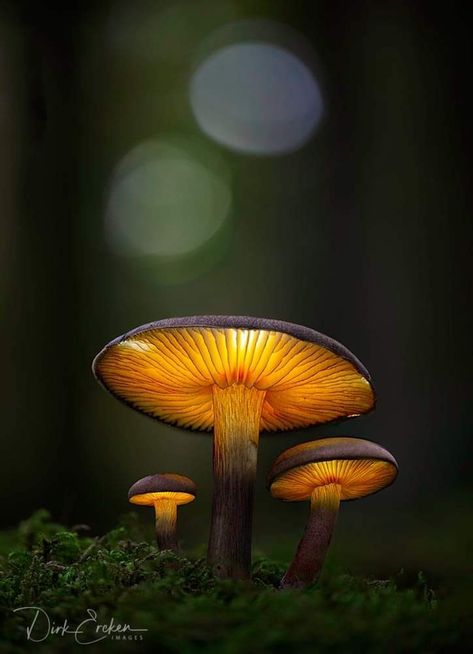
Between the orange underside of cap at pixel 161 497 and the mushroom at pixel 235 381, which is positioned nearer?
the mushroom at pixel 235 381

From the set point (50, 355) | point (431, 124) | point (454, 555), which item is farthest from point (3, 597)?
point (431, 124)

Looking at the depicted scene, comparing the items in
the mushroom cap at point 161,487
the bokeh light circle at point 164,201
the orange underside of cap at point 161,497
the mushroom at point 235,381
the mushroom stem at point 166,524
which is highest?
the bokeh light circle at point 164,201

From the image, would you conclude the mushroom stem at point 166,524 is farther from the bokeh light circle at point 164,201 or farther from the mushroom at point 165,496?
the bokeh light circle at point 164,201

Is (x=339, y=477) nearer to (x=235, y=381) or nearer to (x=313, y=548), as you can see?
(x=313, y=548)

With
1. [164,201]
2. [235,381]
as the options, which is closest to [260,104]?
[164,201]

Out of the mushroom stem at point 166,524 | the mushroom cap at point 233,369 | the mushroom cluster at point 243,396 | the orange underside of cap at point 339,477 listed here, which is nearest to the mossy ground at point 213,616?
the mushroom cluster at point 243,396

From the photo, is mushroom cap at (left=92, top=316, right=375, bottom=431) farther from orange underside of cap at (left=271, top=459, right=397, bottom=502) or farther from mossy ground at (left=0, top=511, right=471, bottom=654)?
mossy ground at (left=0, top=511, right=471, bottom=654)

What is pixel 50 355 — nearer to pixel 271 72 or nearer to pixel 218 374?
pixel 218 374
